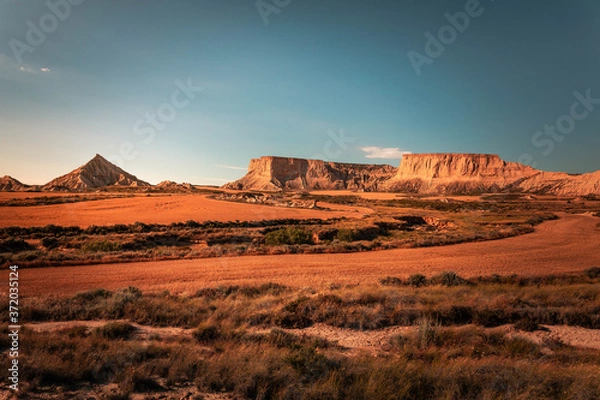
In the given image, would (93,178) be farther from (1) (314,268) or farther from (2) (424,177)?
(2) (424,177)

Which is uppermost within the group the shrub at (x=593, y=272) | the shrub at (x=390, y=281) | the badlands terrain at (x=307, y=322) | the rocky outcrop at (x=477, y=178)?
the rocky outcrop at (x=477, y=178)

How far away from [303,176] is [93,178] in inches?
3790

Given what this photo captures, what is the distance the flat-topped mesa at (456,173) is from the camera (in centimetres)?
13275

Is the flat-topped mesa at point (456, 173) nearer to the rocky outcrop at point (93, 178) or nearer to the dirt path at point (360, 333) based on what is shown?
the rocky outcrop at point (93, 178)

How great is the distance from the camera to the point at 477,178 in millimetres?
139375

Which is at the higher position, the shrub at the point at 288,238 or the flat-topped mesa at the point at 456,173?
the flat-topped mesa at the point at 456,173

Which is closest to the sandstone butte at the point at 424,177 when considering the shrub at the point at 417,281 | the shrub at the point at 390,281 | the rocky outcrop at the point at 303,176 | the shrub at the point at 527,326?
the rocky outcrop at the point at 303,176

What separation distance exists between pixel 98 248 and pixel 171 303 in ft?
46.1

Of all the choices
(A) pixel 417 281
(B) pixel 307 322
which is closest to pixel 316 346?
(B) pixel 307 322

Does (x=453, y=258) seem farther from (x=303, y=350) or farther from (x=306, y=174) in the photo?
(x=306, y=174)

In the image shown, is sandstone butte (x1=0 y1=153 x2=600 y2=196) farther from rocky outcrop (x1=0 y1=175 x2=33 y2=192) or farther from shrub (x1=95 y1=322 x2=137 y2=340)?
shrub (x1=95 y1=322 x2=137 y2=340)

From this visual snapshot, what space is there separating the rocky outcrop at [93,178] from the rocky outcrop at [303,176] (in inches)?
2008

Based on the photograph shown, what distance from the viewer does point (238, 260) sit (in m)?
17.2

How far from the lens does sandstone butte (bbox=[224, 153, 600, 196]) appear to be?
118 metres
